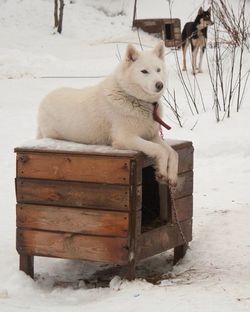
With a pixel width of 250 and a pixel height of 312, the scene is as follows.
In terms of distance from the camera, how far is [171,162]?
14.5ft

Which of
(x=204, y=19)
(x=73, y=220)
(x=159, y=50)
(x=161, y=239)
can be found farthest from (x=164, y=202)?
(x=204, y=19)

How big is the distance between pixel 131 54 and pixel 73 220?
1.14m

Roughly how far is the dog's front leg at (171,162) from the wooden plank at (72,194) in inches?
14.7

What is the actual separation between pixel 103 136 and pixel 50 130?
1.48 feet

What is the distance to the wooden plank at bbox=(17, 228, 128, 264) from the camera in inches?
167

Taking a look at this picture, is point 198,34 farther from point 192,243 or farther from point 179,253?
point 179,253

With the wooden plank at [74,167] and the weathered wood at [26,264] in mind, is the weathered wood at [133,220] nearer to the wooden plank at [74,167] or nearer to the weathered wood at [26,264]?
the wooden plank at [74,167]

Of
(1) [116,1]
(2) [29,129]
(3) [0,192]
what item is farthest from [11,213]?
(1) [116,1]

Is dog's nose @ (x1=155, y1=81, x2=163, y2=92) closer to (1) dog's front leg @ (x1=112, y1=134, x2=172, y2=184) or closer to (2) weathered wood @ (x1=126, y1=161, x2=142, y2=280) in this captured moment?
(1) dog's front leg @ (x1=112, y1=134, x2=172, y2=184)

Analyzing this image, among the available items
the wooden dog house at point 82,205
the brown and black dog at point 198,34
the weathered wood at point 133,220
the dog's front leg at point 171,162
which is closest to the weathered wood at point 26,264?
the wooden dog house at point 82,205

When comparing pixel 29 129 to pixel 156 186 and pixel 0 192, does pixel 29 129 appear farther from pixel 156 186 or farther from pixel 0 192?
pixel 156 186

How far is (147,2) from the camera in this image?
28.3 metres

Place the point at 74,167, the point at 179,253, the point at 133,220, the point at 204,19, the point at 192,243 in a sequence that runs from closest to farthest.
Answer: the point at 133,220, the point at 74,167, the point at 179,253, the point at 192,243, the point at 204,19

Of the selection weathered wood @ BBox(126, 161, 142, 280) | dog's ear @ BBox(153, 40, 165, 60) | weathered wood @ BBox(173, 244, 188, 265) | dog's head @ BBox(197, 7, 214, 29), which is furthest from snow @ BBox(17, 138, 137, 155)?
dog's head @ BBox(197, 7, 214, 29)
